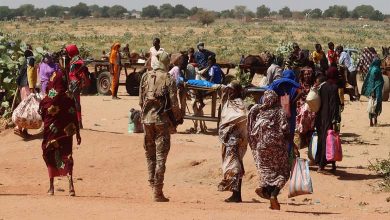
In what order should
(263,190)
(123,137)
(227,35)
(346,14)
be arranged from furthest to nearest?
(346,14)
(227,35)
(123,137)
(263,190)

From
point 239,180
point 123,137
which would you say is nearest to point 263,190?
point 239,180

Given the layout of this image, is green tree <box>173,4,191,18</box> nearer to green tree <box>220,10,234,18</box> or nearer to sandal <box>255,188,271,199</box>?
green tree <box>220,10,234,18</box>

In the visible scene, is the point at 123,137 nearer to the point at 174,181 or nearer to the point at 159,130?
the point at 174,181

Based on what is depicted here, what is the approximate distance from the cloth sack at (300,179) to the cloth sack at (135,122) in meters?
6.97

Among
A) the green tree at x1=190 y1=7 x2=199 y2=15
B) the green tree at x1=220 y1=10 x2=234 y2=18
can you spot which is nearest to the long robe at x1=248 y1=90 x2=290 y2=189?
the green tree at x1=190 y1=7 x2=199 y2=15

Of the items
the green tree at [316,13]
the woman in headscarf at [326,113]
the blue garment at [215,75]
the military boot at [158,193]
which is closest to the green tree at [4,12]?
the green tree at [316,13]

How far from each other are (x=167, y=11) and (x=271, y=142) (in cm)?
15178

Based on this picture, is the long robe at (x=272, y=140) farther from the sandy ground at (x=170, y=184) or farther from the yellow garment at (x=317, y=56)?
the yellow garment at (x=317, y=56)

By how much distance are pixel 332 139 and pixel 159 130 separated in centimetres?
315

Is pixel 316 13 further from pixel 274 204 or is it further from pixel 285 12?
pixel 274 204

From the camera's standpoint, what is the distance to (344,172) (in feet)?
44.9

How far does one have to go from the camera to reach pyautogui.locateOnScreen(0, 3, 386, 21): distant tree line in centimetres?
15238

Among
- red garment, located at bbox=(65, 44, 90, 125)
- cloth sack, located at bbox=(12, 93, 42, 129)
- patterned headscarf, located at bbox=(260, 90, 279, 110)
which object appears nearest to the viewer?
patterned headscarf, located at bbox=(260, 90, 279, 110)

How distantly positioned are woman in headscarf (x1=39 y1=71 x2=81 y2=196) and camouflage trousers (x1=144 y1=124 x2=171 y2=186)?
3.70ft
